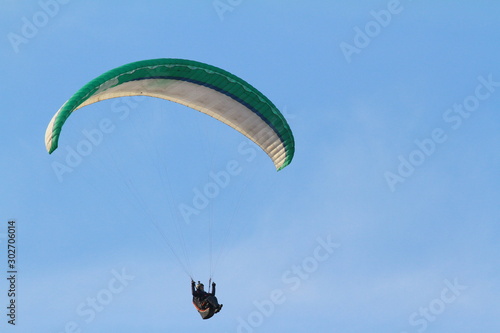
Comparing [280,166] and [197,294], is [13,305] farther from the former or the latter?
[280,166]

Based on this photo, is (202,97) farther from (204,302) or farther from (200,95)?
(204,302)

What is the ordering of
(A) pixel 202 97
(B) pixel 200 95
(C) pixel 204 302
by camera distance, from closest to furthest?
1. (C) pixel 204 302
2. (B) pixel 200 95
3. (A) pixel 202 97

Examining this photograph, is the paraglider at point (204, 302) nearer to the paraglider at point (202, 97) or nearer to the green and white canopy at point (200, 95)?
the paraglider at point (202, 97)

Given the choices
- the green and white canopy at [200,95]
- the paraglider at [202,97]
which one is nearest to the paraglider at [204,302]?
the paraglider at [202,97]

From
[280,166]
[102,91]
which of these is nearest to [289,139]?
[280,166]

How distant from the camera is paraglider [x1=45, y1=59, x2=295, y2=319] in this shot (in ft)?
134

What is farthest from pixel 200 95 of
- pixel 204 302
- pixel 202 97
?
pixel 204 302

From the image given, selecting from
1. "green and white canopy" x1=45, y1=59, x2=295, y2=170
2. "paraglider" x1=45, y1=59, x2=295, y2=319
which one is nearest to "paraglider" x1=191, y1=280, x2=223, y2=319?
"paraglider" x1=45, y1=59, x2=295, y2=319

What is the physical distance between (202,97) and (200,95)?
0.21 metres

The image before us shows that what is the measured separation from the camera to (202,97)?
Answer: 4572 centimetres

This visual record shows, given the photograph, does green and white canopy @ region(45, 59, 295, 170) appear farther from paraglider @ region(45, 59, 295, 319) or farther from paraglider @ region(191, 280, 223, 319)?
paraglider @ region(191, 280, 223, 319)

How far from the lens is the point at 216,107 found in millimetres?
46219

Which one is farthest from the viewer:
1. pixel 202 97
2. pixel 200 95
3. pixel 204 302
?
pixel 202 97

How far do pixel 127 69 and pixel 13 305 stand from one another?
37.7 feet
